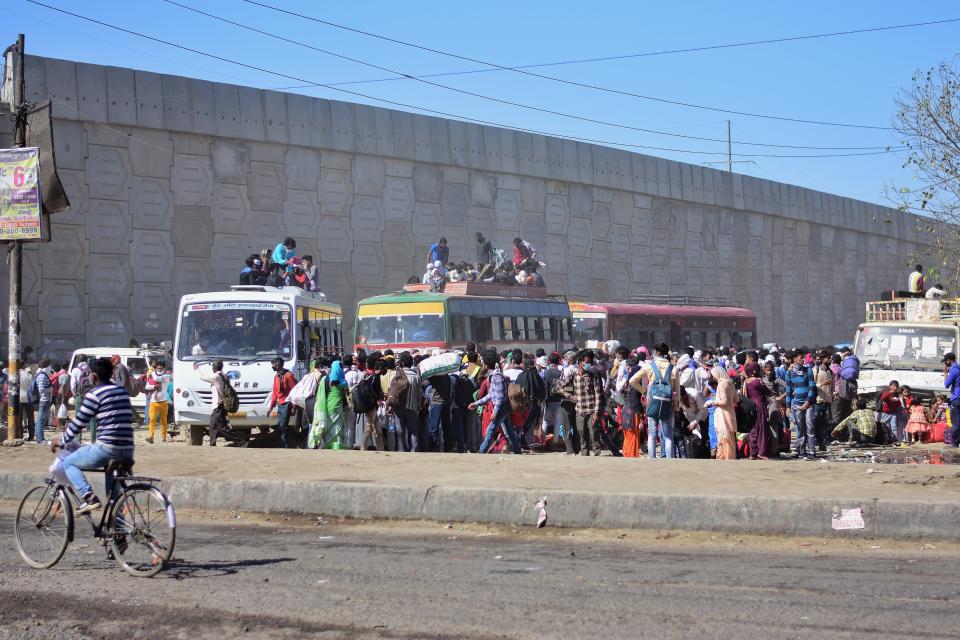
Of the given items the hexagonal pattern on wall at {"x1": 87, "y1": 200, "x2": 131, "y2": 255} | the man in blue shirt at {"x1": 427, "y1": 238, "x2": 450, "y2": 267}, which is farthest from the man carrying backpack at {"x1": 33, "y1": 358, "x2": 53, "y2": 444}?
the man in blue shirt at {"x1": 427, "y1": 238, "x2": 450, "y2": 267}

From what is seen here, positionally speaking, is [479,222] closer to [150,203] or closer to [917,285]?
[150,203]

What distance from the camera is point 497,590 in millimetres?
7723

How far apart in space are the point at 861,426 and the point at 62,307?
2151 cm

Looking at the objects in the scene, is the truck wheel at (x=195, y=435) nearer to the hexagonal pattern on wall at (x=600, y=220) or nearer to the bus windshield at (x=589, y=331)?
the bus windshield at (x=589, y=331)

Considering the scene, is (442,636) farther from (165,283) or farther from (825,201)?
(825,201)

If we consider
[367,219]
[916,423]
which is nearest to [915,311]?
[916,423]

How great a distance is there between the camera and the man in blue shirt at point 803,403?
1772 cm

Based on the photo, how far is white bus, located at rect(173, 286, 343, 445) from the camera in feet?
62.0

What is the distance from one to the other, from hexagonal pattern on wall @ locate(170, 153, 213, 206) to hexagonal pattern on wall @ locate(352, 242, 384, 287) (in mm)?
5654

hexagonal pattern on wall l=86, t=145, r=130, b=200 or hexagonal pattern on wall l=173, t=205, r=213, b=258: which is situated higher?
hexagonal pattern on wall l=86, t=145, r=130, b=200

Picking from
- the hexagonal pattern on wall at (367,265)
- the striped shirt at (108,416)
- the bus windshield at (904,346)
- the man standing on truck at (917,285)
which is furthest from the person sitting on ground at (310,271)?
the striped shirt at (108,416)

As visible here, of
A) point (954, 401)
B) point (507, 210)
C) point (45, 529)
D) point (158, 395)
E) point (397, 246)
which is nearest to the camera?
point (45, 529)

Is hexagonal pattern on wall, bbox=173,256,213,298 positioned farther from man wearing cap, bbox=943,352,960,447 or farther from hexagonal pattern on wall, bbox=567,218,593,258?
man wearing cap, bbox=943,352,960,447

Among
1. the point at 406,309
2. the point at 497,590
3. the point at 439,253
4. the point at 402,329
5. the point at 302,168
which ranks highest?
the point at 302,168
